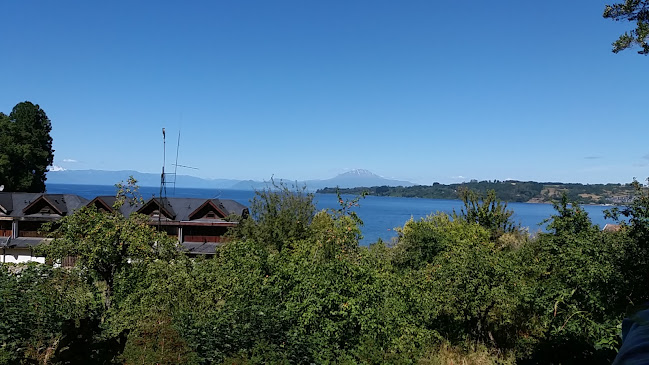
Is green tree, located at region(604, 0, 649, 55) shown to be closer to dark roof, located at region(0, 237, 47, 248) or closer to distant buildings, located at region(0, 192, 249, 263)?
distant buildings, located at region(0, 192, 249, 263)

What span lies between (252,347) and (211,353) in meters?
0.78

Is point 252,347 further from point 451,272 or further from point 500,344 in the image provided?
point 500,344

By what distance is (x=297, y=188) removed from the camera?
2262 centimetres

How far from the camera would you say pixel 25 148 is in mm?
43875

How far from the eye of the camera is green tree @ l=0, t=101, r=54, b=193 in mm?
42312

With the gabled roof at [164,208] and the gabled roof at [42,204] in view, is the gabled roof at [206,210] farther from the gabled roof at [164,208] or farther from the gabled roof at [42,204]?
the gabled roof at [42,204]

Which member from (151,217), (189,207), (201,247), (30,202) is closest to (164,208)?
(151,217)

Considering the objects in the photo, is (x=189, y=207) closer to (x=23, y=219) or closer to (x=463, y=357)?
(x=23, y=219)

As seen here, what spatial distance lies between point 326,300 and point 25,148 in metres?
48.0

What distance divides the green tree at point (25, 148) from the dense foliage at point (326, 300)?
1542 inches

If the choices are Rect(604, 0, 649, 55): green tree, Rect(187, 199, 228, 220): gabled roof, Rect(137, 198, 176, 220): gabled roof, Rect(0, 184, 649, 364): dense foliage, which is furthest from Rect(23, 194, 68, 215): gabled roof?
Rect(604, 0, 649, 55): green tree

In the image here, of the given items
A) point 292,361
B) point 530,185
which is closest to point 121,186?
point 292,361

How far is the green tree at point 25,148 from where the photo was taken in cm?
4231

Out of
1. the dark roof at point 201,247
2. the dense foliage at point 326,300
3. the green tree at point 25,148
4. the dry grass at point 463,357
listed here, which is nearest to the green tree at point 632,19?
the dense foliage at point 326,300
